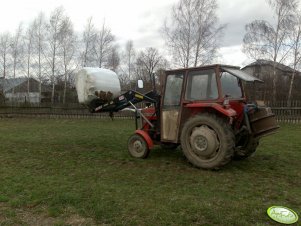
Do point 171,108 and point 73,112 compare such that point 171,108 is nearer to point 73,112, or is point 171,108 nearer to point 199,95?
point 199,95

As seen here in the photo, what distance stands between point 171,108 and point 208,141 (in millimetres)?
1291

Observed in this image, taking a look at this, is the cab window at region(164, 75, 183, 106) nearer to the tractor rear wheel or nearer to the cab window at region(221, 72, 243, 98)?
the cab window at region(221, 72, 243, 98)

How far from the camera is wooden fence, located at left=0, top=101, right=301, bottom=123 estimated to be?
51.4 ft

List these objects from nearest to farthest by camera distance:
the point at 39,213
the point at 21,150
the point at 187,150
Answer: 1. the point at 39,213
2. the point at 187,150
3. the point at 21,150

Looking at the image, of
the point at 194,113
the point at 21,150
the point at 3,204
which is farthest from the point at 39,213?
the point at 21,150

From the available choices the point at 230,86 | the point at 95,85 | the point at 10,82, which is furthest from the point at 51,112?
the point at 10,82

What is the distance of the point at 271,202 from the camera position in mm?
4414

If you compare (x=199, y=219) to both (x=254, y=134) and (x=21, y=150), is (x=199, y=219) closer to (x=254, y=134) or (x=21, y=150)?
(x=254, y=134)

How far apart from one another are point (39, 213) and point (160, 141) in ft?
12.2
